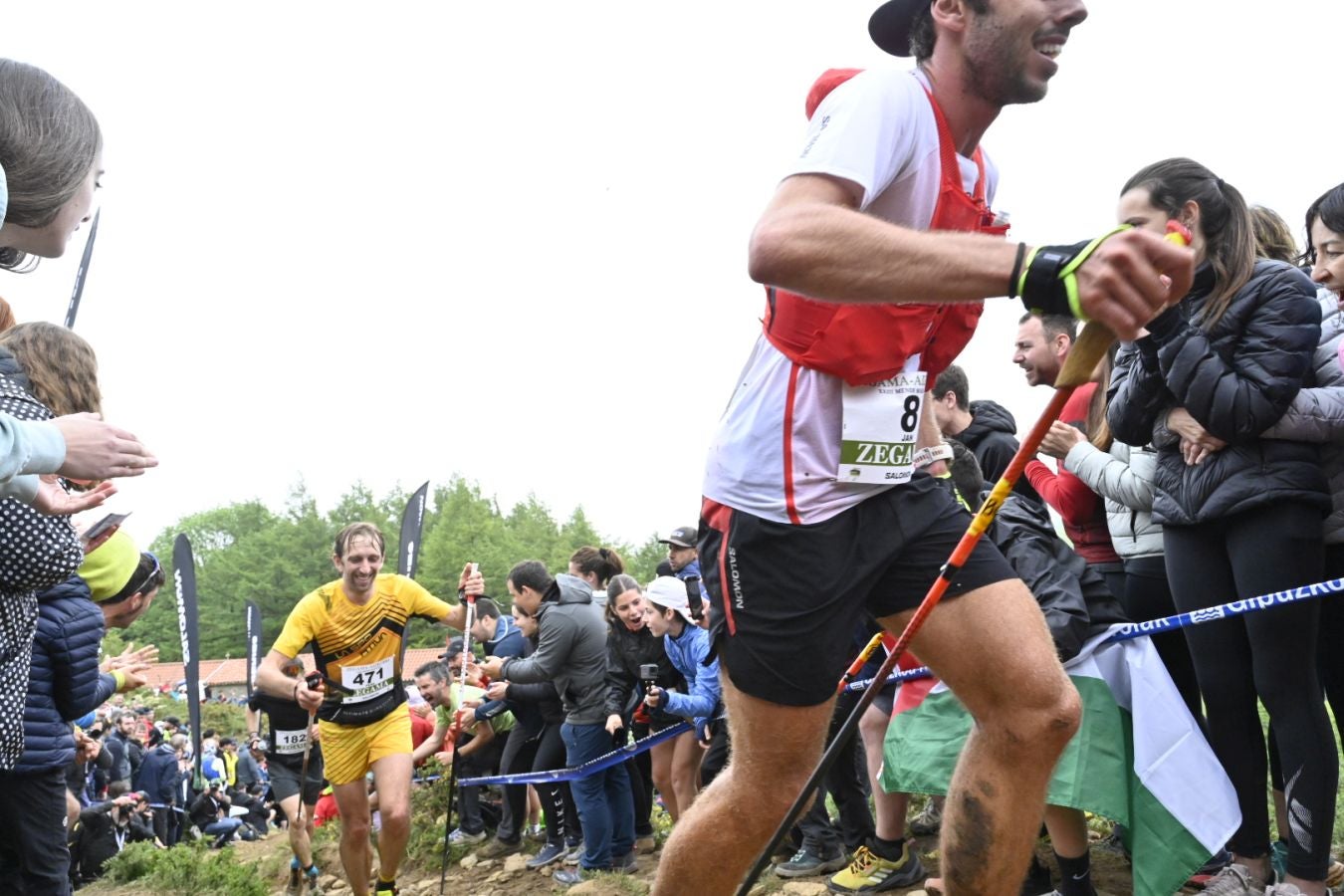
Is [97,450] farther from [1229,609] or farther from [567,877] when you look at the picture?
[567,877]

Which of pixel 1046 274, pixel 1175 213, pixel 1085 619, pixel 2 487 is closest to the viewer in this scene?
pixel 1046 274

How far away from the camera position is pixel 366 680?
823 centimetres

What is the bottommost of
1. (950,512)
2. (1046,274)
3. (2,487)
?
(950,512)

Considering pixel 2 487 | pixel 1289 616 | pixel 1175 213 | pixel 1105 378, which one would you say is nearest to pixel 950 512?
pixel 1289 616

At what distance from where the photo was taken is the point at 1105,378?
5281mm

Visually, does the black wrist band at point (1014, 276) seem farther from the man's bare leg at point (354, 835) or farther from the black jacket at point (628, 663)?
the man's bare leg at point (354, 835)

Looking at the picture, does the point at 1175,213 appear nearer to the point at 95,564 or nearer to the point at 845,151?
the point at 845,151

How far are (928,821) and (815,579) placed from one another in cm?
375

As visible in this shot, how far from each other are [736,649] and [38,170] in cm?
188

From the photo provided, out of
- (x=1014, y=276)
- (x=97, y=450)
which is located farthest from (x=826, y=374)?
(x=97, y=450)

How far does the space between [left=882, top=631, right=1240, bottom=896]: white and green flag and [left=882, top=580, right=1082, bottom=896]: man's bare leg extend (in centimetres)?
146

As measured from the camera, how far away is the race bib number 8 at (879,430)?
283 cm

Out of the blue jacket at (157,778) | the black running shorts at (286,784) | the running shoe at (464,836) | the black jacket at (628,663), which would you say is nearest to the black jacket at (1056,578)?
the black jacket at (628,663)

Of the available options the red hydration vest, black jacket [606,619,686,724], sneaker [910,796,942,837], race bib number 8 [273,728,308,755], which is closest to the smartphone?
the red hydration vest
